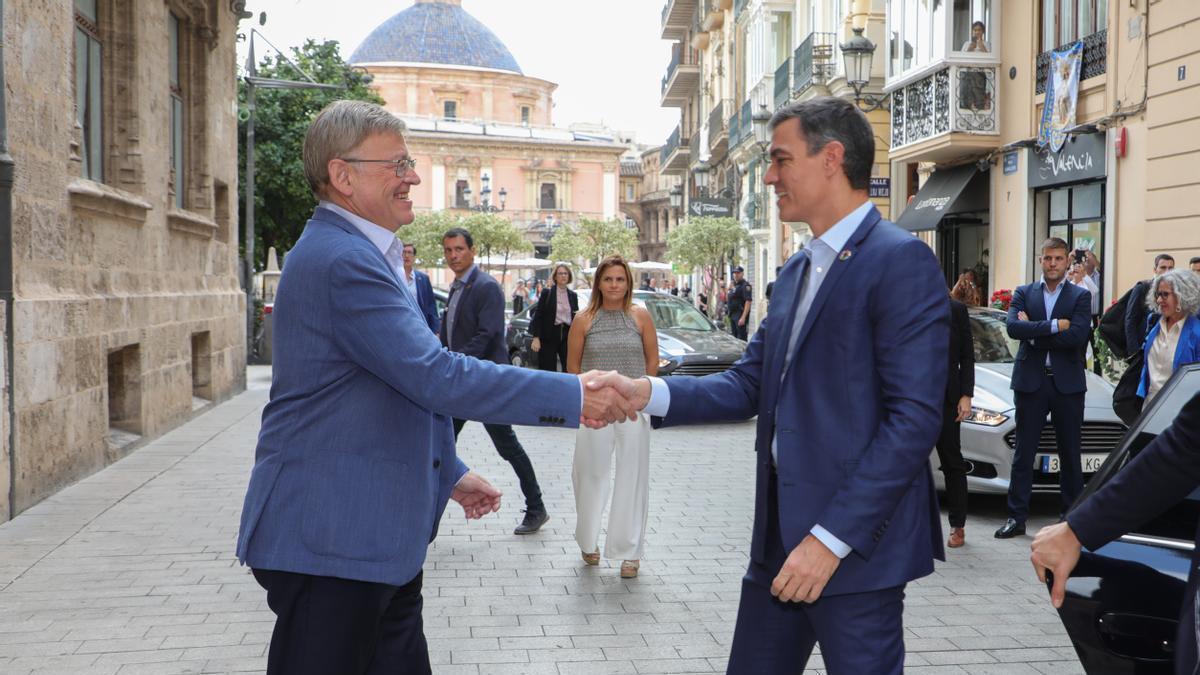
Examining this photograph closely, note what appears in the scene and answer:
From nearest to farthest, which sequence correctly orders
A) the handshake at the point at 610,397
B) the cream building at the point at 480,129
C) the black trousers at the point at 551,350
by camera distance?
the handshake at the point at 610,397 → the black trousers at the point at 551,350 → the cream building at the point at 480,129

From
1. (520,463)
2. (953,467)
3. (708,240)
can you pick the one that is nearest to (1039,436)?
(953,467)

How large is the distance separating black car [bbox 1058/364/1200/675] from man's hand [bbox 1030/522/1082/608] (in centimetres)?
46

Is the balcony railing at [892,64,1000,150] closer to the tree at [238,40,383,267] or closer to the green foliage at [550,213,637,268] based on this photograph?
the tree at [238,40,383,267]

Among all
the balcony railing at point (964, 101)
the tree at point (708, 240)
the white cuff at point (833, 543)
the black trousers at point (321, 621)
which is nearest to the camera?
the white cuff at point (833, 543)

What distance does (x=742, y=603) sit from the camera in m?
3.14

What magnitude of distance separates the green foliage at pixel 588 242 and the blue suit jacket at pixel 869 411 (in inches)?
2692

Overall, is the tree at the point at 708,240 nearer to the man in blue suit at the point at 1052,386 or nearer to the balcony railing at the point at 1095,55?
the balcony railing at the point at 1095,55

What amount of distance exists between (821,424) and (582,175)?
90988 millimetres

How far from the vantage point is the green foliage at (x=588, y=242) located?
239ft

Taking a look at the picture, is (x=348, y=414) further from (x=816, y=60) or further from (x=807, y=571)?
(x=816, y=60)

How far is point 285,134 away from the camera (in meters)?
31.5

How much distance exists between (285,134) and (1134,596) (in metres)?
30.6

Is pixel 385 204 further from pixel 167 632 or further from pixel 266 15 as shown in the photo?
pixel 266 15

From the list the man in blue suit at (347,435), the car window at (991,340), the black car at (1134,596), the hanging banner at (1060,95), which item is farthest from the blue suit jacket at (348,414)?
the hanging banner at (1060,95)
